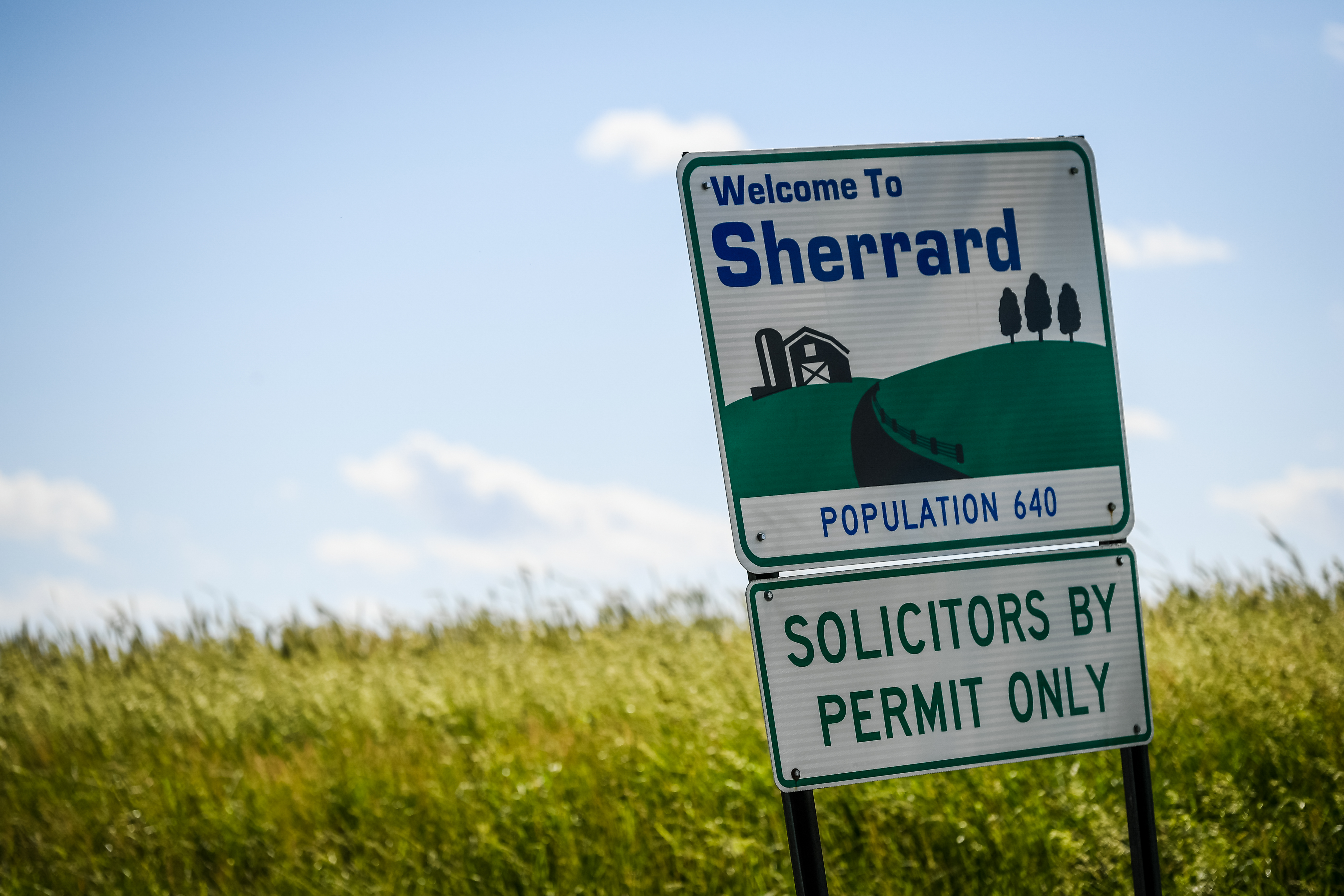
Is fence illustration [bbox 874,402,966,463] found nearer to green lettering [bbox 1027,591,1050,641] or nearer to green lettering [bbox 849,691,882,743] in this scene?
green lettering [bbox 1027,591,1050,641]

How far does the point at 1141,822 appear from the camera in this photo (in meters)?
2.90

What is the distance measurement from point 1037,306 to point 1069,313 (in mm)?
104

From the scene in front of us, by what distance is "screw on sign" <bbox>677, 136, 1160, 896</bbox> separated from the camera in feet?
8.90

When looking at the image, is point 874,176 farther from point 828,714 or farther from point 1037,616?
point 828,714

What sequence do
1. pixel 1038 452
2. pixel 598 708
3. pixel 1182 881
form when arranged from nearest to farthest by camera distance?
1. pixel 1038 452
2. pixel 1182 881
3. pixel 598 708

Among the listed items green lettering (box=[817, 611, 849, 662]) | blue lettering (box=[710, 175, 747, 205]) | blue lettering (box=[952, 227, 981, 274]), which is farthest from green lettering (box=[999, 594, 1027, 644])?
blue lettering (box=[710, 175, 747, 205])

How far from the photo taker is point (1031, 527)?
9.42ft

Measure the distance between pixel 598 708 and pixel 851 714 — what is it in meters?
3.86

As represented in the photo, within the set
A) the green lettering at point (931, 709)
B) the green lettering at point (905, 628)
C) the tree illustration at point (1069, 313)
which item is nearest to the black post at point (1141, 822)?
the green lettering at point (931, 709)

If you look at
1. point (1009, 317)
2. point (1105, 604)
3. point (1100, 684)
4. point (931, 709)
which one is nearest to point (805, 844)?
point (931, 709)

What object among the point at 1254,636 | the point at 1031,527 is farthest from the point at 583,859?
the point at 1254,636

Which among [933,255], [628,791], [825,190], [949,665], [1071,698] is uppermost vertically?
[825,190]

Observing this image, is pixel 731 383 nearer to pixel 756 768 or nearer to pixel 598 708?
pixel 756 768

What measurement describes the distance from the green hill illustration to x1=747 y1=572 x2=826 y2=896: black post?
331mm
